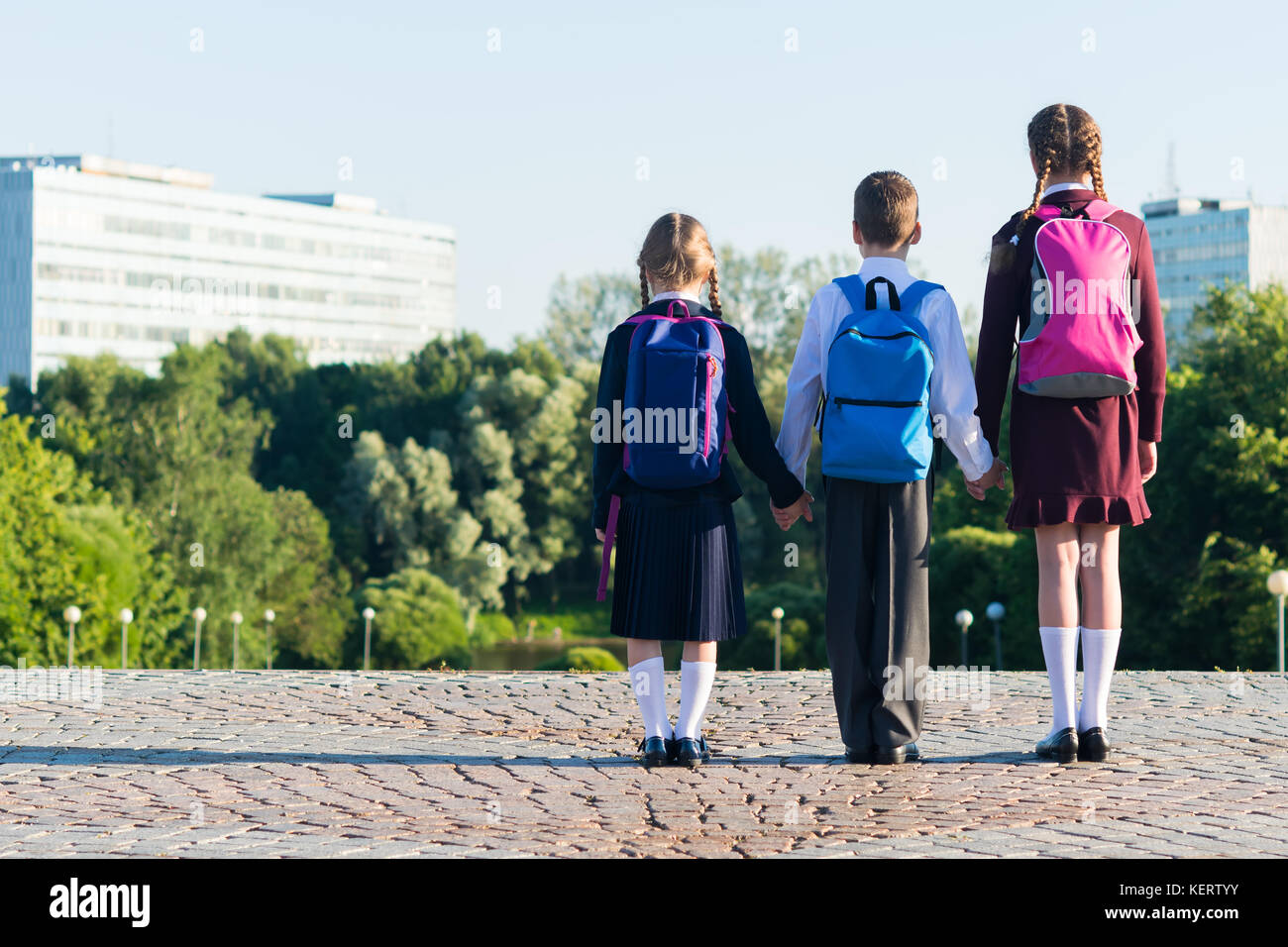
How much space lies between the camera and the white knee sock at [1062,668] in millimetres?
6742

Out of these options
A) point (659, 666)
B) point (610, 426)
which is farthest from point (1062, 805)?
point (610, 426)

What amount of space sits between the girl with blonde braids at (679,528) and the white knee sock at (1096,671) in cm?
138

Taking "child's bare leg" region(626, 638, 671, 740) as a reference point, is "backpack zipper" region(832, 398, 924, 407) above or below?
above

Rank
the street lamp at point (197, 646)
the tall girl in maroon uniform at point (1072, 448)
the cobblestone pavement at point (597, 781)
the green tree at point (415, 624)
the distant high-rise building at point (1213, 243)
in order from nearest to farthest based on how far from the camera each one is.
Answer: the cobblestone pavement at point (597, 781)
the tall girl in maroon uniform at point (1072, 448)
the street lamp at point (197, 646)
the green tree at point (415, 624)
the distant high-rise building at point (1213, 243)

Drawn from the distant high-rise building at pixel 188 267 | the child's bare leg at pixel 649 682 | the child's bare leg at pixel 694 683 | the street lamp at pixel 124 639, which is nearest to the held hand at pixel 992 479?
the child's bare leg at pixel 694 683

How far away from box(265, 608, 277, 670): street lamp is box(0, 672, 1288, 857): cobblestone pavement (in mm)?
52644

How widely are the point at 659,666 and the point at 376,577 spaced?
220ft

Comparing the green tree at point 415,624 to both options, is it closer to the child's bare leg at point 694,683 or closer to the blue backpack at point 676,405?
the child's bare leg at point 694,683

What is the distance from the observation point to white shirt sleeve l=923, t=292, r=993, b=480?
22.3 feet

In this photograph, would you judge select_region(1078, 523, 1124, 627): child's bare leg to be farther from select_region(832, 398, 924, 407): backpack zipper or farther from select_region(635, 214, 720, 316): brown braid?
select_region(635, 214, 720, 316): brown braid

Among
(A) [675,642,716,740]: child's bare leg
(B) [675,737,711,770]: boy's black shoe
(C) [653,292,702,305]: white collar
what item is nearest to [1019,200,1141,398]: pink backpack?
(C) [653,292,702,305]: white collar

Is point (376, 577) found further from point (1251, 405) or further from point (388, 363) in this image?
point (1251, 405)

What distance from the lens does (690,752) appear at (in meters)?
6.78
